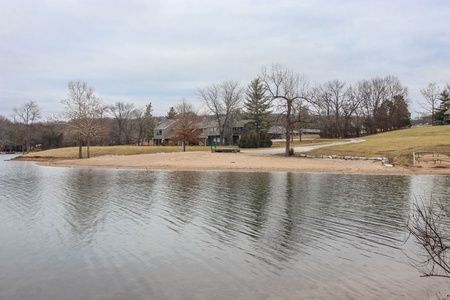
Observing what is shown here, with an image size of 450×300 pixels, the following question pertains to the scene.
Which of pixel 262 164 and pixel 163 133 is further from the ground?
pixel 163 133

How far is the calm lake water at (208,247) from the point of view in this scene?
24.2ft

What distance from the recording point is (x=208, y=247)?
1023 centimetres

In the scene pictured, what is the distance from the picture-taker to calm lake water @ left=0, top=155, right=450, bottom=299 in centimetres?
737

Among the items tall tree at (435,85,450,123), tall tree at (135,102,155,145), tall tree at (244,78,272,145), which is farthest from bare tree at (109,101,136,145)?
tall tree at (435,85,450,123)

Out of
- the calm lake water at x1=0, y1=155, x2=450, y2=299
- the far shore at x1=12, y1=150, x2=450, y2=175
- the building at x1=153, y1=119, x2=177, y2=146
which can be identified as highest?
the building at x1=153, y1=119, x2=177, y2=146

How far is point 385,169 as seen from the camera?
33.3 metres

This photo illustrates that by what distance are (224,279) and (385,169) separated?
29170mm

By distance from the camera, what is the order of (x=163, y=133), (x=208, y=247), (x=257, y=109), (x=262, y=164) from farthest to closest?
(x=163, y=133) < (x=257, y=109) < (x=262, y=164) < (x=208, y=247)

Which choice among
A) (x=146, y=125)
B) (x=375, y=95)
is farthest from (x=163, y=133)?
(x=375, y=95)

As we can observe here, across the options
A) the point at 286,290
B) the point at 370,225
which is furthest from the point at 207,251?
the point at 370,225

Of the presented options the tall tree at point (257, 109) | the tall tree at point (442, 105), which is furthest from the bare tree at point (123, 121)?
the tall tree at point (442, 105)

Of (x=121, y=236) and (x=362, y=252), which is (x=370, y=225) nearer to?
(x=362, y=252)

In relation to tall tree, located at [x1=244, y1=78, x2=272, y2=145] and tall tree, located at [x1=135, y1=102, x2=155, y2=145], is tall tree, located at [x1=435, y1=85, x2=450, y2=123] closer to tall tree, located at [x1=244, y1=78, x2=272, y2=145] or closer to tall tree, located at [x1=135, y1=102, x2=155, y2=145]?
tall tree, located at [x1=244, y1=78, x2=272, y2=145]

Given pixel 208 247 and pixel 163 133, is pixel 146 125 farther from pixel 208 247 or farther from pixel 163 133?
pixel 208 247
